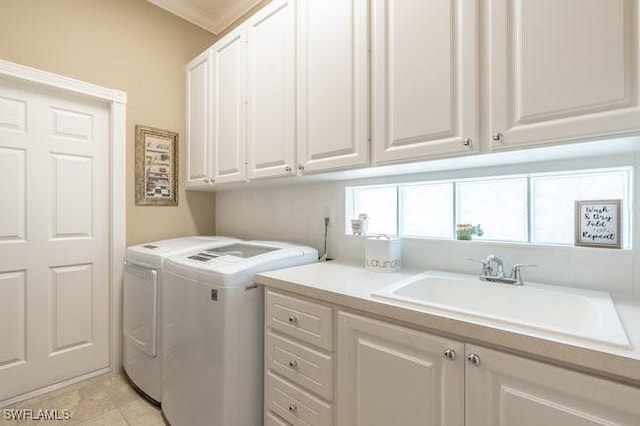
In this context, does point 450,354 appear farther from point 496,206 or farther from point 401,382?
point 496,206

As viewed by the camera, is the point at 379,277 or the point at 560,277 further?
the point at 379,277

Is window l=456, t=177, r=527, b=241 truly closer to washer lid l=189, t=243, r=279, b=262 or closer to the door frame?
washer lid l=189, t=243, r=279, b=262

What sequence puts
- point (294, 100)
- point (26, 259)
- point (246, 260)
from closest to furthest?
1. point (246, 260)
2. point (294, 100)
3. point (26, 259)

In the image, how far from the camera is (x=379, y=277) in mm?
1468

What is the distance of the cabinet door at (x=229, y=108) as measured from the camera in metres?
2.06

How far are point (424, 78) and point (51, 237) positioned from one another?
2477 mm

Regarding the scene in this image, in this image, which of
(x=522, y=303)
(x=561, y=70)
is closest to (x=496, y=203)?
(x=522, y=303)

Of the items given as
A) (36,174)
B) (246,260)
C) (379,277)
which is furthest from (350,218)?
(36,174)

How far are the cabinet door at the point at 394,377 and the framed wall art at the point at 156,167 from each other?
6.62 ft

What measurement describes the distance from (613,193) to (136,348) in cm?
268

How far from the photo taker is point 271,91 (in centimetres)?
186

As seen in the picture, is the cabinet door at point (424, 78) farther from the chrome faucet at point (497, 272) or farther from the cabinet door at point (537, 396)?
the cabinet door at point (537, 396)

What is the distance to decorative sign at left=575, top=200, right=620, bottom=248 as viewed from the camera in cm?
116

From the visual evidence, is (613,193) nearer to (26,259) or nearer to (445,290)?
(445,290)
